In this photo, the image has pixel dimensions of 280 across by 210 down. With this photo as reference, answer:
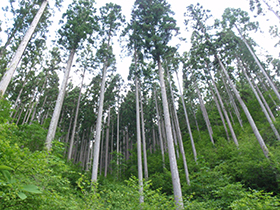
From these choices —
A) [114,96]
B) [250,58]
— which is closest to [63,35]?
[114,96]

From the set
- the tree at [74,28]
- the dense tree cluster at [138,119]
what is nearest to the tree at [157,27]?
the dense tree cluster at [138,119]

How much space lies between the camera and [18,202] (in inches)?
97.9

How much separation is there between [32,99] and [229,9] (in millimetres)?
26337

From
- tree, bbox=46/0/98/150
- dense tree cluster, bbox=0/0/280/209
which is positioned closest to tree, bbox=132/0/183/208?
dense tree cluster, bbox=0/0/280/209

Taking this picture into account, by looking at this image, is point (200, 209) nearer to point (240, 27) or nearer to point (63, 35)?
point (63, 35)

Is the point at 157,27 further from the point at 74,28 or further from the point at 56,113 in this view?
the point at 56,113

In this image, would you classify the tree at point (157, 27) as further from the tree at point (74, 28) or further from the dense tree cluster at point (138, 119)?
the tree at point (74, 28)

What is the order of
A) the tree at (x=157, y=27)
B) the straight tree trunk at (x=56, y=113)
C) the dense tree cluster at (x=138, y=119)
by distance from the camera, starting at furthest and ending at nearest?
1. the tree at (x=157, y=27)
2. the straight tree trunk at (x=56, y=113)
3. the dense tree cluster at (x=138, y=119)

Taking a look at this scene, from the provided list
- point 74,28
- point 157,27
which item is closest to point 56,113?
point 74,28

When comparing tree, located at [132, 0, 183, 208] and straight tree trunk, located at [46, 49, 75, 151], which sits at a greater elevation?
tree, located at [132, 0, 183, 208]

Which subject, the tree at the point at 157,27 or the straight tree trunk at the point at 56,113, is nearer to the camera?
the straight tree trunk at the point at 56,113

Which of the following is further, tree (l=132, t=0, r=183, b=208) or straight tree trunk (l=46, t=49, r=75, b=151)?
tree (l=132, t=0, r=183, b=208)

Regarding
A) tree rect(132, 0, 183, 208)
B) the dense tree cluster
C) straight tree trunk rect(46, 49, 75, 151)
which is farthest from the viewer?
tree rect(132, 0, 183, 208)

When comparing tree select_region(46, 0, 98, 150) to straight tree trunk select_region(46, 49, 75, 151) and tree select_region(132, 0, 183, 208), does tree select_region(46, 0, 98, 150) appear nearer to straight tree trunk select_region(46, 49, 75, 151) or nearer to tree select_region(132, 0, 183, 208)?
straight tree trunk select_region(46, 49, 75, 151)
